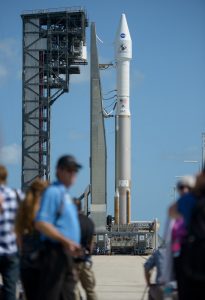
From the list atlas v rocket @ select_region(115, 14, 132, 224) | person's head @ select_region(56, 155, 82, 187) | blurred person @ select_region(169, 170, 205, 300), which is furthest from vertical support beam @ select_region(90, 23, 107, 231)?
blurred person @ select_region(169, 170, 205, 300)

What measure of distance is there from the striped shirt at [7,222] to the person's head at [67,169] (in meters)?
0.95

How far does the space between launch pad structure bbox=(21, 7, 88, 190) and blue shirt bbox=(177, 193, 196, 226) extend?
102 feet

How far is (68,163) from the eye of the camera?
17.3 ft

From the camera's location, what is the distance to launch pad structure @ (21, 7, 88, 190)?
35719mm

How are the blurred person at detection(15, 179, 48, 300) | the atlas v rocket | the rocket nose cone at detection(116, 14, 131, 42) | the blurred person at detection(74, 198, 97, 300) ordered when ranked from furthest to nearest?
the rocket nose cone at detection(116, 14, 131, 42) < the atlas v rocket < the blurred person at detection(74, 198, 97, 300) < the blurred person at detection(15, 179, 48, 300)

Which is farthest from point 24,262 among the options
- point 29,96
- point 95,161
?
point 29,96

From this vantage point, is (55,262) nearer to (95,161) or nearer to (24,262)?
(24,262)

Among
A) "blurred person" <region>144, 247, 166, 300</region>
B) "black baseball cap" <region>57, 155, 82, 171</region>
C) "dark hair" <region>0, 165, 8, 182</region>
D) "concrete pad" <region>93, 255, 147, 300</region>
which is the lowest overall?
"concrete pad" <region>93, 255, 147, 300</region>

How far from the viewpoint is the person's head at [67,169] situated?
528 centimetres

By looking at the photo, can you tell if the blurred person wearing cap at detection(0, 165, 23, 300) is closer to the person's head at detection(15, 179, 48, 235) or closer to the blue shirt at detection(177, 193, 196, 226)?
the person's head at detection(15, 179, 48, 235)

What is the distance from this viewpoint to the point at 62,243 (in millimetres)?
4996

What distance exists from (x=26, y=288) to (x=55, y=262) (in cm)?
96

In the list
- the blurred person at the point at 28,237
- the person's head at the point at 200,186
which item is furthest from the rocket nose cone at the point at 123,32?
the person's head at the point at 200,186

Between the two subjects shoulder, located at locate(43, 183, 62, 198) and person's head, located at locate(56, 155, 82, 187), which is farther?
person's head, located at locate(56, 155, 82, 187)
